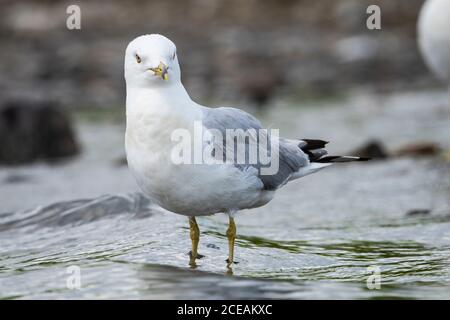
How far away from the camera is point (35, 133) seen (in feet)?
38.7

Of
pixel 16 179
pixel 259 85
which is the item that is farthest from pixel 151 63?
pixel 259 85

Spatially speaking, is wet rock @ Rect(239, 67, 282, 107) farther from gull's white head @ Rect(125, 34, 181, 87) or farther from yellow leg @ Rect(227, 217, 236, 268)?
gull's white head @ Rect(125, 34, 181, 87)

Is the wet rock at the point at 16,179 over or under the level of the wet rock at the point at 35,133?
under

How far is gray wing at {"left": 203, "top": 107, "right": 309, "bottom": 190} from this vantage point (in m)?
5.71

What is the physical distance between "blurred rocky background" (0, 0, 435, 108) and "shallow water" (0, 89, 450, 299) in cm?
493

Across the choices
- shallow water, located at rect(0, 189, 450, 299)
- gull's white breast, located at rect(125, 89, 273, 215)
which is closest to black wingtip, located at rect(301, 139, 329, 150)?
shallow water, located at rect(0, 189, 450, 299)

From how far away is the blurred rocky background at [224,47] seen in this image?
623 inches

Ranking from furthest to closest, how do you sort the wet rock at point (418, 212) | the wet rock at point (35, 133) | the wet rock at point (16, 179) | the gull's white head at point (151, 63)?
the wet rock at point (35, 133) < the wet rock at point (16, 179) < the wet rock at point (418, 212) < the gull's white head at point (151, 63)

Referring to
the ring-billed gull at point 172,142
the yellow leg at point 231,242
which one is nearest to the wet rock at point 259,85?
the yellow leg at point 231,242

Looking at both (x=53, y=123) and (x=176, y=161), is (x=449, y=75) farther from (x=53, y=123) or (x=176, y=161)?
(x=176, y=161)

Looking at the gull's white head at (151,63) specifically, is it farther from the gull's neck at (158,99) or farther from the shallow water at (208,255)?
the shallow water at (208,255)

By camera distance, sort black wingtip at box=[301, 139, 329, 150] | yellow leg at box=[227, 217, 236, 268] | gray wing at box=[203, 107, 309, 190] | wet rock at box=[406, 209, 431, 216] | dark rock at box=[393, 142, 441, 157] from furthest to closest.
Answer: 1. dark rock at box=[393, 142, 441, 157]
2. wet rock at box=[406, 209, 431, 216]
3. black wingtip at box=[301, 139, 329, 150]
4. yellow leg at box=[227, 217, 236, 268]
5. gray wing at box=[203, 107, 309, 190]

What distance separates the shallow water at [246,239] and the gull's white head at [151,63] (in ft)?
3.37
